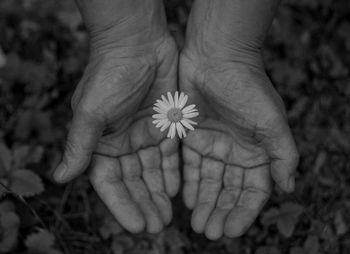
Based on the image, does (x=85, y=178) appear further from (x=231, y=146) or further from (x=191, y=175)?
(x=231, y=146)

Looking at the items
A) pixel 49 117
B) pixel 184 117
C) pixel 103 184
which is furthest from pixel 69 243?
pixel 184 117

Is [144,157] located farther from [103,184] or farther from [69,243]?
[69,243]

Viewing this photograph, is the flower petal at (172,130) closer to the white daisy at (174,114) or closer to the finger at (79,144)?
the white daisy at (174,114)

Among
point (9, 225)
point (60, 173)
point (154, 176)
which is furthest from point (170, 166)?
point (9, 225)

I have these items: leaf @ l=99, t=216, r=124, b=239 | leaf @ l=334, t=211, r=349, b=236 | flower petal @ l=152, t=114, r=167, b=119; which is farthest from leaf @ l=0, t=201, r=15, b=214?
leaf @ l=334, t=211, r=349, b=236

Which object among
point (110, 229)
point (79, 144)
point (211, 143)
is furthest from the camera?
point (110, 229)

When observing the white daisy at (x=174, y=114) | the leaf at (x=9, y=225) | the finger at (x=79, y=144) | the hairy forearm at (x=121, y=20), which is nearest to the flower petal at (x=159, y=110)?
the white daisy at (x=174, y=114)

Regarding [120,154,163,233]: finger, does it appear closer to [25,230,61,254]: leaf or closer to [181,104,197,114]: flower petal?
[181,104,197,114]: flower petal
